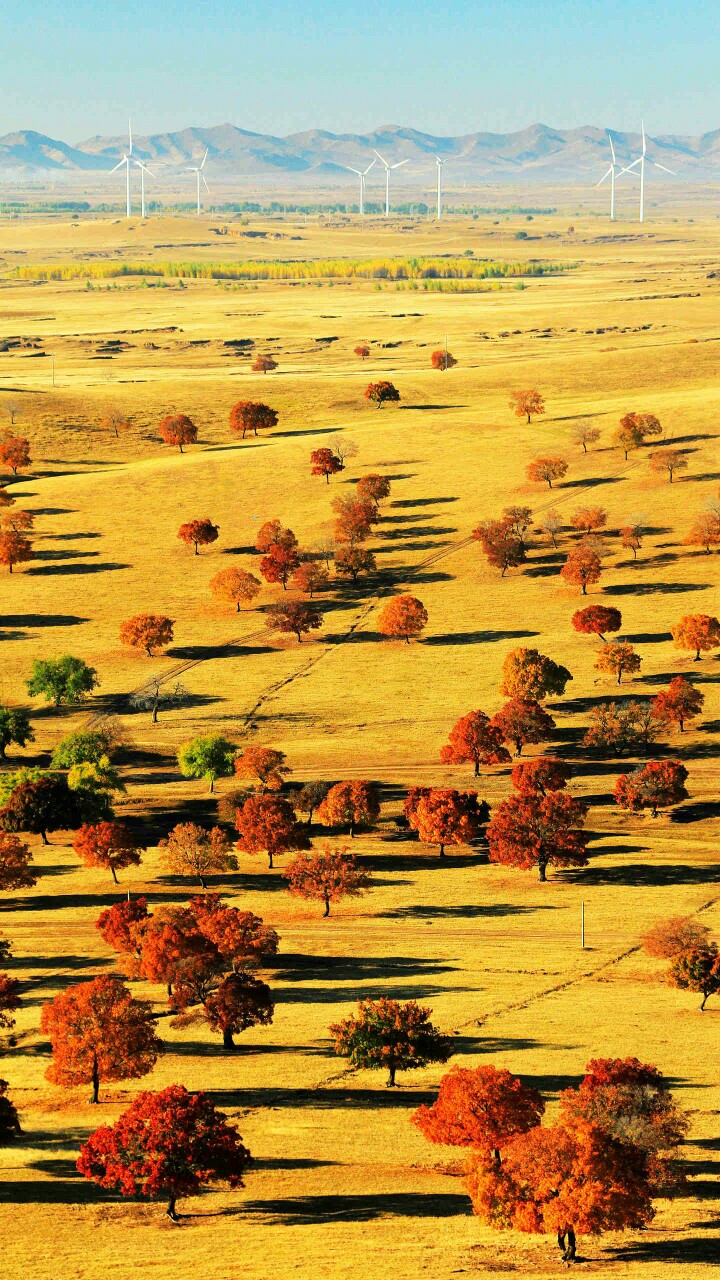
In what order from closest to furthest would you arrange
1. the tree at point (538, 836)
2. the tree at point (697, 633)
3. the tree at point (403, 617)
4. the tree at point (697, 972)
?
1. the tree at point (697, 972)
2. the tree at point (538, 836)
3. the tree at point (697, 633)
4. the tree at point (403, 617)

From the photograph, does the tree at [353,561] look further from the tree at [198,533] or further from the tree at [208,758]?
the tree at [208,758]

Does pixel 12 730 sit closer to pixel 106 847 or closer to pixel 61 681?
pixel 61 681

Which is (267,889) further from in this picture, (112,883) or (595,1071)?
(595,1071)

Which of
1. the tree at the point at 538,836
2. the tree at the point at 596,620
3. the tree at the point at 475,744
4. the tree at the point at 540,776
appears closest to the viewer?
the tree at the point at 538,836

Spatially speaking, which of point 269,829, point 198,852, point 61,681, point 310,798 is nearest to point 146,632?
point 61,681

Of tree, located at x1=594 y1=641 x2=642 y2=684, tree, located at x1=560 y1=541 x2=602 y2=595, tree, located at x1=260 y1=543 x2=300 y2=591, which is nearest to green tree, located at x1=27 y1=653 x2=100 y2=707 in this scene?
tree, located at x1=260 y1=543 x2=300 y2=591

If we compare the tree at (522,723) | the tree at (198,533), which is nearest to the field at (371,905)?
the tree at (198,533)

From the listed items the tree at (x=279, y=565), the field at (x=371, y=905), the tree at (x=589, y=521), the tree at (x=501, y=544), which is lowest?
the field at (x=371, y=905)

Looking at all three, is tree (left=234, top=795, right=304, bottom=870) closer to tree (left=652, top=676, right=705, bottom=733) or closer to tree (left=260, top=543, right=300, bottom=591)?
tree (left=652, top=676, right=705, bottom=733)
